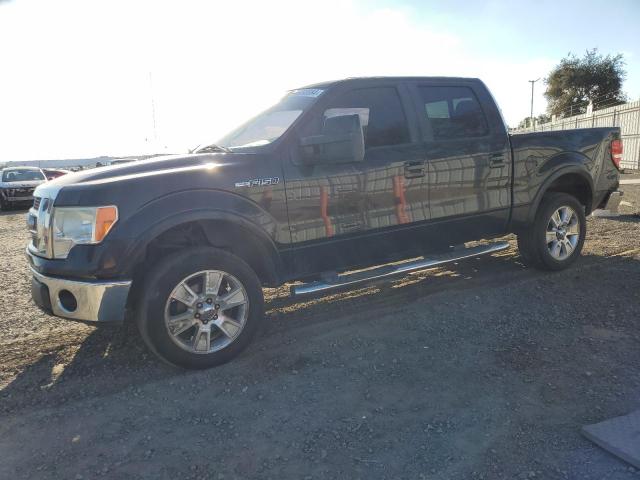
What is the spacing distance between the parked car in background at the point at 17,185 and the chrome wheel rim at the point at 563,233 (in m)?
18.9

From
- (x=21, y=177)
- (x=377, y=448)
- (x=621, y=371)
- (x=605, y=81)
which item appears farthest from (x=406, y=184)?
(x=605, y=81)

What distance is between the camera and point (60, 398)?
331 centimetres

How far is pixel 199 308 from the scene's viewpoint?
11.7ft

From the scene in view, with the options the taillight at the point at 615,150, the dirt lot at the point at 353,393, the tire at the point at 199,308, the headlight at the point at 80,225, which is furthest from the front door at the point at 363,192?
the taillight at the point at 615,150

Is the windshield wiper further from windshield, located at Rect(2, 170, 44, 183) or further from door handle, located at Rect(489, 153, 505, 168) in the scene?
windshield, located at Rect(2, 170, 44, 183)

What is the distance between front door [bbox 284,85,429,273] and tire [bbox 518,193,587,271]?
65.8 inches

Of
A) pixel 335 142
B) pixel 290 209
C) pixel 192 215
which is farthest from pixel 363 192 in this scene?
pixel 192 215

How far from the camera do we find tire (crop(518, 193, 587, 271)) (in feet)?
18.0

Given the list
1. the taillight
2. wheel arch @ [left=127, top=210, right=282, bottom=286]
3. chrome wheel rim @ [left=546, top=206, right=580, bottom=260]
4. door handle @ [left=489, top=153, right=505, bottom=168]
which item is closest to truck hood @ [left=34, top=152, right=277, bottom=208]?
wheel arch @ [left=127, top=210, right=282, bottom=286]

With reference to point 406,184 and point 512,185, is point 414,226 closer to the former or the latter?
point 406,184

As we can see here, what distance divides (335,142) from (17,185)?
751 inches

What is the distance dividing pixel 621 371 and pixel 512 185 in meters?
2.38

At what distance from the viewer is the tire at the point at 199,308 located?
342cm

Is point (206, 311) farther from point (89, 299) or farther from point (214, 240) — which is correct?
point (89, 299)
